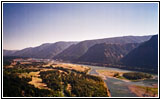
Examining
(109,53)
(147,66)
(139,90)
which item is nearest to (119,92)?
(139,90)

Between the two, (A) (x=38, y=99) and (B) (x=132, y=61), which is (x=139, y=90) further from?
(B) (x=132, y=61)

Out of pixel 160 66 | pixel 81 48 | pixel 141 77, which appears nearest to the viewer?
pixel 160 66

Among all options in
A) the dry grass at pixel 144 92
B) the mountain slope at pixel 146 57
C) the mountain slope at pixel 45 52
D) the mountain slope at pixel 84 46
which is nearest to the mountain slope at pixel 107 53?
the mountain slope at pixel 146 57

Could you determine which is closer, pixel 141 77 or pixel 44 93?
pixel 44 93

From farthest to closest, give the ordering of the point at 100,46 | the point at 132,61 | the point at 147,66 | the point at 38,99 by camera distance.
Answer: the point at 100,46, the point at 132,61, the point at 147,66, the point at 38,99

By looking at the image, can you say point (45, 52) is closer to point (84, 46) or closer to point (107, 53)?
A: point (84, 46)
